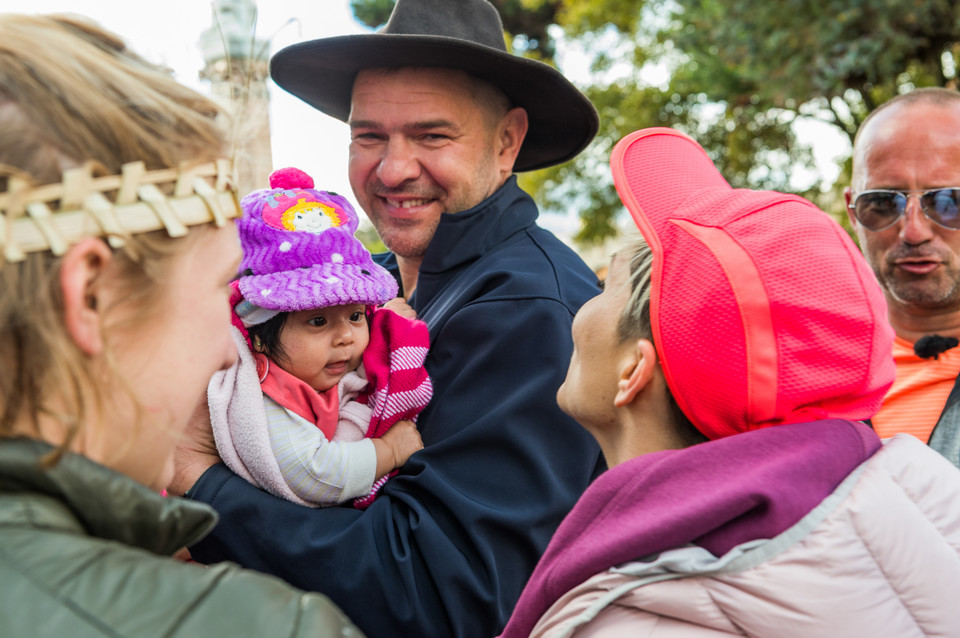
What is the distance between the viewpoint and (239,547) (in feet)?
6.88

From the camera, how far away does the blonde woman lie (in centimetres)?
93

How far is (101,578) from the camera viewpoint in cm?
92

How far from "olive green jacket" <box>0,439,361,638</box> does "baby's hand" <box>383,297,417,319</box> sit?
5.44 feet

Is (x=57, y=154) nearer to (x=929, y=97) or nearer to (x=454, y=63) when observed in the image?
(x=454, y=63)

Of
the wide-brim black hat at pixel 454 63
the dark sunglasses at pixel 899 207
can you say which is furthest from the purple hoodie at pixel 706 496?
the dark sunglasses at pixel 899 207

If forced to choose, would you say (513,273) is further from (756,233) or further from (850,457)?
(850,457)

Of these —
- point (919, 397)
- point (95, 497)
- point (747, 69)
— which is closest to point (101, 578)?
point (95, 497)

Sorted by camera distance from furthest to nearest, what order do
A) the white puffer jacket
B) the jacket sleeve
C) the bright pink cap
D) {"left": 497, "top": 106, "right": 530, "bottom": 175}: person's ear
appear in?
1. {"left": 497, "top": 106, "right": 530, "bottom": 175}: person's ear
2. the jacket sleeve
3. the bright pink cap
4. the white puffer jacket

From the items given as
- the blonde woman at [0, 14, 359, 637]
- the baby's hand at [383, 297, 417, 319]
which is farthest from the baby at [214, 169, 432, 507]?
the blonde woman at [0, 14, 359, 637]

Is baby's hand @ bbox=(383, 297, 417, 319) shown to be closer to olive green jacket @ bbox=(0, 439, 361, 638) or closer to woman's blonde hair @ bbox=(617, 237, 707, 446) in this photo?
woman's blonde hair @ bbox=(617, 237, 707, 446)

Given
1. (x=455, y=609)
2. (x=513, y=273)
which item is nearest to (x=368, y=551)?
(x=455, y=609)

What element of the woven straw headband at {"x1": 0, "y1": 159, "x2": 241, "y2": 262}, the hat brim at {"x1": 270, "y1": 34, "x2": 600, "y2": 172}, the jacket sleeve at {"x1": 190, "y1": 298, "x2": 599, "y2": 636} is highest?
the hat brim at {"x1": 270, "y1": 34, "x2": 600, "y2": 172}

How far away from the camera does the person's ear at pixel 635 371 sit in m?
1.73

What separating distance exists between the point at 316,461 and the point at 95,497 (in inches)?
46.8
